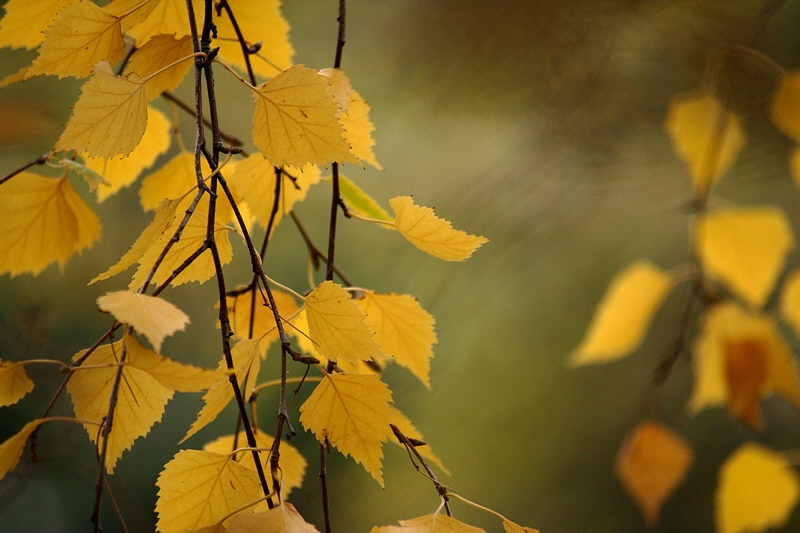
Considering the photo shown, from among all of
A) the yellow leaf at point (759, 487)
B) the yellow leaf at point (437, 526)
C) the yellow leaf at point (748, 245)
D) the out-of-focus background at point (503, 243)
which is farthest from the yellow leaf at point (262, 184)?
the yellow leaf at point (759, 487)

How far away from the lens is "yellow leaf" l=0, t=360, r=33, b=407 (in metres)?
0.22

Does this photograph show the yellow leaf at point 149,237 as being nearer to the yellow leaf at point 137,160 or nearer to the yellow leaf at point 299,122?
the yellow leaf at point 299,122

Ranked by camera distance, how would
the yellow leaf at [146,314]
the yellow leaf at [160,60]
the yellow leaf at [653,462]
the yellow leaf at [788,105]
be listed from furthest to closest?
1. the yellow leaf at [653,462]
2. the yellow leaf at [788,105]
3. the yellow leaf at [160,60]
4. the yellow leaf at [146,314]

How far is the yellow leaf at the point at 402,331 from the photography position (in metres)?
0.31

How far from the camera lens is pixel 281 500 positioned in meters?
0.20

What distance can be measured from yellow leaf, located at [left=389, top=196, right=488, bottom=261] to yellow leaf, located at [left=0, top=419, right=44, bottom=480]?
0.47 ft

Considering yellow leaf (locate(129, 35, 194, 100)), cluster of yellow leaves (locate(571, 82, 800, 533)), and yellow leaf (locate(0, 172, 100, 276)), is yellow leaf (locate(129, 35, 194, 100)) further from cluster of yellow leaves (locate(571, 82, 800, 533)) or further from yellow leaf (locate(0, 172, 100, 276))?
cluster of yellow leaves (locate(571, 82, 800, 533))

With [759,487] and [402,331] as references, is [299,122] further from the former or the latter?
[759,487]

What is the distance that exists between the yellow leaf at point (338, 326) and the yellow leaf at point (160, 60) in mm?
110

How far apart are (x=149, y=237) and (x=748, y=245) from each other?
0.64 meters

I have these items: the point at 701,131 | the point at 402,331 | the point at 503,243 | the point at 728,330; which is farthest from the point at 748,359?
the point at 503,243

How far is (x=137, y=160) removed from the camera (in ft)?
1.25

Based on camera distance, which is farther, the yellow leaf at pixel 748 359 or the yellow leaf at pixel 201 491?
the yellow leaf at pixel 748 359

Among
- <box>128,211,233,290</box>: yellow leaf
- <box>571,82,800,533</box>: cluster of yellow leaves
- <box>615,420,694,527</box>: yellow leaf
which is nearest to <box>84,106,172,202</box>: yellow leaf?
<box>128,211,233,290</box>: yellow leaf
